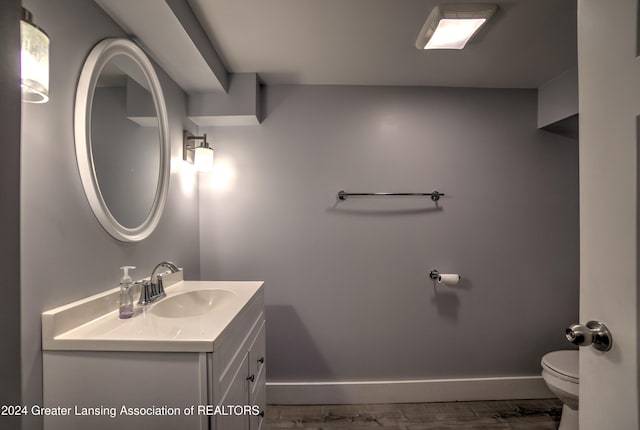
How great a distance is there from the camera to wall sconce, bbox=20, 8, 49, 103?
2.54ft

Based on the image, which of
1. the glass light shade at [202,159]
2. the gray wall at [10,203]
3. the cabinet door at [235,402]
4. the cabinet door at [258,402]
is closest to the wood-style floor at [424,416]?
the cabinet door at [258,402]

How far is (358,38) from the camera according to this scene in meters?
1.64

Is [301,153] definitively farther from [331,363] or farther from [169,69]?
[331,363]

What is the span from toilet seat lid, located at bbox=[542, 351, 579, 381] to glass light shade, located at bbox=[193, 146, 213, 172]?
2.25 metres

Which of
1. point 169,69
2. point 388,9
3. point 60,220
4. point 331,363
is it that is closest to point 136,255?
point 60,220

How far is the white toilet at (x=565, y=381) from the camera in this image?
1647 millimetres

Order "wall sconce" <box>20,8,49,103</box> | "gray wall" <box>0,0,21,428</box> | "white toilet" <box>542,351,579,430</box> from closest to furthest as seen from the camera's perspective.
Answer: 1. "gray wall" <box>0,0,21,428</box>
2. "wall sconce" <box>20,8,49,103</box>
3. "white toilet" <box>542,351,579,430</box>

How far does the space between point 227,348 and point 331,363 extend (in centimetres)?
129

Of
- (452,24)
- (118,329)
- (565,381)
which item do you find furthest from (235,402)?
(452,24)

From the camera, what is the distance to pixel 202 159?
1.91 m

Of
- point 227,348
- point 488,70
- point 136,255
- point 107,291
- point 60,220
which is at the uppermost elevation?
point 488,70

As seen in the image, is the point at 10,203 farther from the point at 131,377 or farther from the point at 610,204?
the point at 610,204

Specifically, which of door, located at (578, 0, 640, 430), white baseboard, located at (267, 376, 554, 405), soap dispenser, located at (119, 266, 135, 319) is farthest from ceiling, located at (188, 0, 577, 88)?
white baseboard, located at (267, 376, 554, 405)

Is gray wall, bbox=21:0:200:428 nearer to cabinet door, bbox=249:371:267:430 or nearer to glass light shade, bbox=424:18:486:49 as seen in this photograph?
cabinet door, bbox=249:371:267:430
